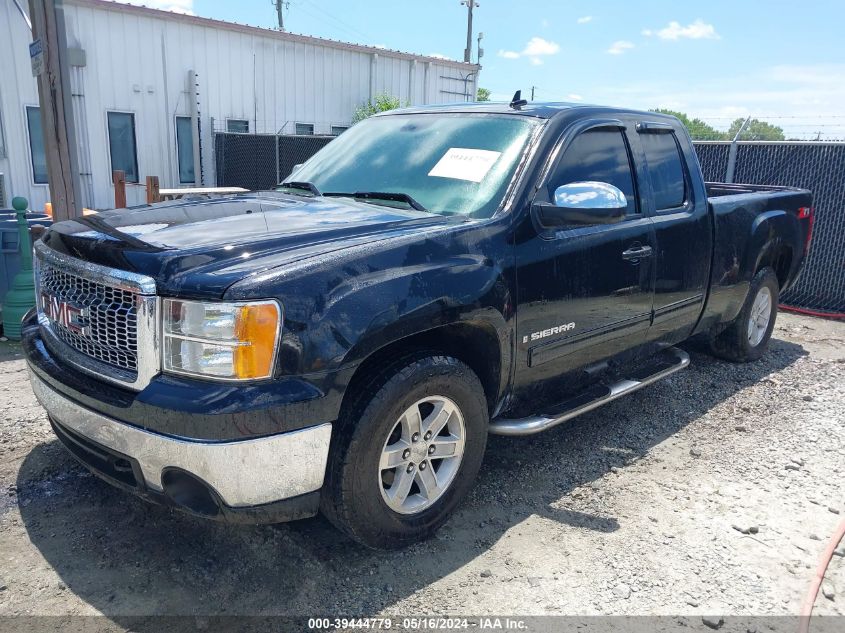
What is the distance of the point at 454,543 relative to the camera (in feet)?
10.1

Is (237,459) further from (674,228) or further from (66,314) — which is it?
(674,228)

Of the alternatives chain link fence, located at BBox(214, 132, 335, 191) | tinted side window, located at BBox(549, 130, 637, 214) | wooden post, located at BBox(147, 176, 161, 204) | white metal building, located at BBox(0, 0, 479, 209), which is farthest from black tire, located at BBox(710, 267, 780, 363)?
white metal building, located at BBox(0, 0, 479, 209)

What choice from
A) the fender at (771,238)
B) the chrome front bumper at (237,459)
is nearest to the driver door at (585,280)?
the chrome front bumper at (237,459)

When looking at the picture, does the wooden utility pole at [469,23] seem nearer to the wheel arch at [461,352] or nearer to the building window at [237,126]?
the building window at [237,126]

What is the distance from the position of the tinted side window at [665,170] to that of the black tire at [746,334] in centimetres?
146

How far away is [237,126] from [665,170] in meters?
11.5

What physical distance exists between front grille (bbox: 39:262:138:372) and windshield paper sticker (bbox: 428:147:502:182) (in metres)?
1.70

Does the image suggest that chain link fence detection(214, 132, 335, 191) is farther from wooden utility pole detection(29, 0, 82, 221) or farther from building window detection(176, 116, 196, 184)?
wooden utility pole detection(29, 0, 82, 221)

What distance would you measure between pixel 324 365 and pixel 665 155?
118 inches

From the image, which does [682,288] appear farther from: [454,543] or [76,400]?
[76,400]

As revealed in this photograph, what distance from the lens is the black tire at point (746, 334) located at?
548 cm

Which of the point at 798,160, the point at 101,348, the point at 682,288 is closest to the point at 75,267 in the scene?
the point at 101,348

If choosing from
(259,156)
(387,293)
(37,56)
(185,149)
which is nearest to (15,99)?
(185,149)

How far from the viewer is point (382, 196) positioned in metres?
3.55
